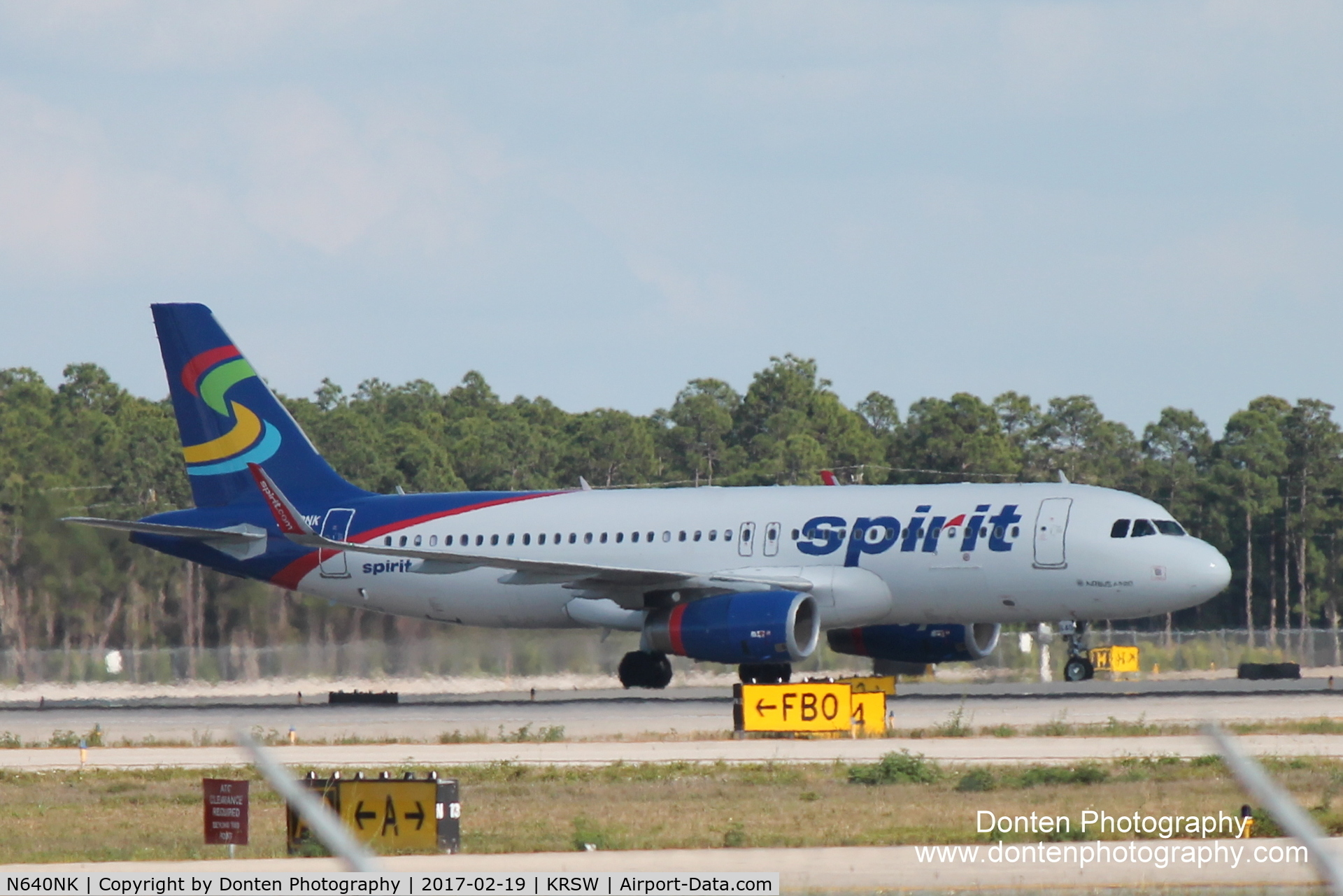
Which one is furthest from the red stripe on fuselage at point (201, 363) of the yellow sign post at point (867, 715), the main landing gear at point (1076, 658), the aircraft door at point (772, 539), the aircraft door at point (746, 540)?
the yellow sign post at point (867, 715)

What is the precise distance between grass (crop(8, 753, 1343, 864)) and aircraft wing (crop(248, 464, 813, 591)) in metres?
13.4

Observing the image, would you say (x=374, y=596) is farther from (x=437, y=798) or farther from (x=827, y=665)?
(x=437, y=798)

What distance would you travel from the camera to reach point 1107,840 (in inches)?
648

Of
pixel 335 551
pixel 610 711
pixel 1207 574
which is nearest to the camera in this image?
pixel 610 711

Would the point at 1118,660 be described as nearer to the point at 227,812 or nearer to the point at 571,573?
the point at 571,573

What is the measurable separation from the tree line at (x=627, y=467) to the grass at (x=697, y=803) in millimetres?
25728

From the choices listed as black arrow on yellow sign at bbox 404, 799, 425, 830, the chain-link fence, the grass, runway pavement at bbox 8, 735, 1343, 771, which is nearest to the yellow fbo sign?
runway pavement at bbox 8, 735, 1343, 771

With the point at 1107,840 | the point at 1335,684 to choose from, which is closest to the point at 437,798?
the point at 1107,840

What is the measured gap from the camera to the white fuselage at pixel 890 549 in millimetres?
36688

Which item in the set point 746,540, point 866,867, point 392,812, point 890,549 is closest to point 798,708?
point 890,549

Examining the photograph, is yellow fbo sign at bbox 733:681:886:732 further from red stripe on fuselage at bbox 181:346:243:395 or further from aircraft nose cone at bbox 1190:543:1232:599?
red stripe on fuselage at bbox 181:346:243:395

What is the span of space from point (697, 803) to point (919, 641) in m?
20.9

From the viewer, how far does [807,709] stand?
93.2ft

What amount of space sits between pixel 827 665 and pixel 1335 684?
1221 centimetres
